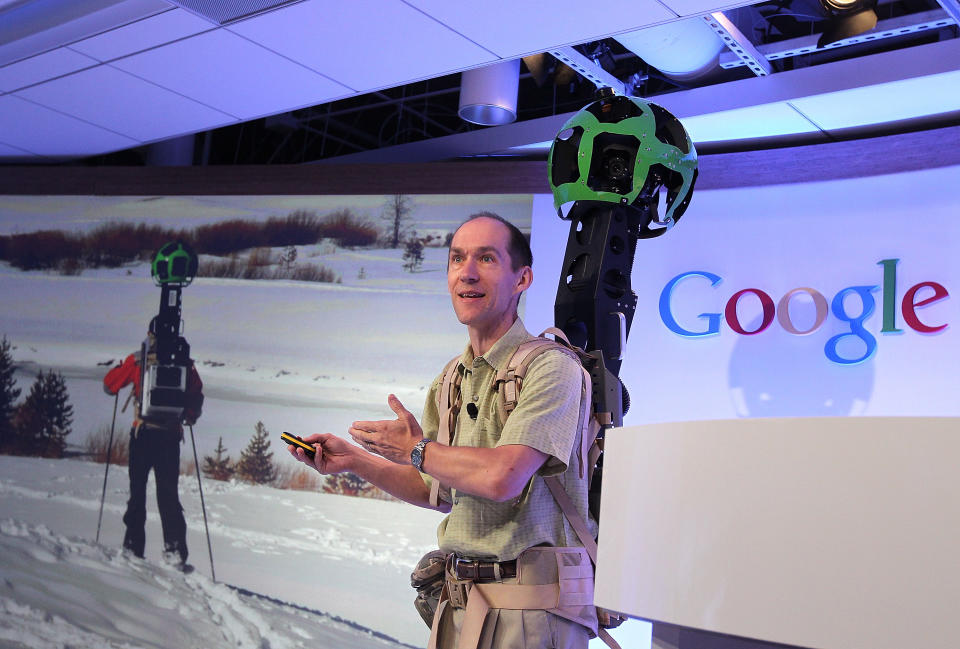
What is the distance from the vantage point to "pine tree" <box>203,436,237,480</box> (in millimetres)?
4684

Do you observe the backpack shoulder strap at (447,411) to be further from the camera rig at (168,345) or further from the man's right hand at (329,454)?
the camera rig at (168,345)

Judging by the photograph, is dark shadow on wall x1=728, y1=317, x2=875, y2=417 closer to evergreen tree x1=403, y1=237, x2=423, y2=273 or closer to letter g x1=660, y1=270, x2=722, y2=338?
letter g x1=660, y1=270, x2=722, y2=338

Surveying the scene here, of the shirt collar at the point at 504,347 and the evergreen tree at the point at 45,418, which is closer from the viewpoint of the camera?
the shirt collar at the point at 504,347

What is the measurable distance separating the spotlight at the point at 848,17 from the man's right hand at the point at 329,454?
101 inches

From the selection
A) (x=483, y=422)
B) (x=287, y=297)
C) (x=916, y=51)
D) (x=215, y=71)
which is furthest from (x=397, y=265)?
(x=483, y=422)

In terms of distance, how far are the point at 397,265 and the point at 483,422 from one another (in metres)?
2.79

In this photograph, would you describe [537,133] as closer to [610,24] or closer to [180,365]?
[610,24]

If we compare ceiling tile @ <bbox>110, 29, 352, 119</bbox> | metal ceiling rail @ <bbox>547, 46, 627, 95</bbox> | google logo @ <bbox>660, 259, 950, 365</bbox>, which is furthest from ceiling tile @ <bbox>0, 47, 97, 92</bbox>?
google logo @ <bbox>660, 259, 950, 365</bbox>

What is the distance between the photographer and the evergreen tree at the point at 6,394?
5145 mm

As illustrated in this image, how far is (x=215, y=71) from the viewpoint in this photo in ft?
13.6

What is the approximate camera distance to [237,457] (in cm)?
469

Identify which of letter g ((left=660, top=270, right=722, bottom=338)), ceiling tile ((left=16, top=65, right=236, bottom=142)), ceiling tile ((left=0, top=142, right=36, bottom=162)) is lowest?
letter g ((left=660, top=270, right=722, bottom=338))

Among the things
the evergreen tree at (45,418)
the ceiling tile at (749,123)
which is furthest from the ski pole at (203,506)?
the ceiling tile at (749,123)

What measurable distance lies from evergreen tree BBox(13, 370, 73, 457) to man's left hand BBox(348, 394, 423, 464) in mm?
3762
